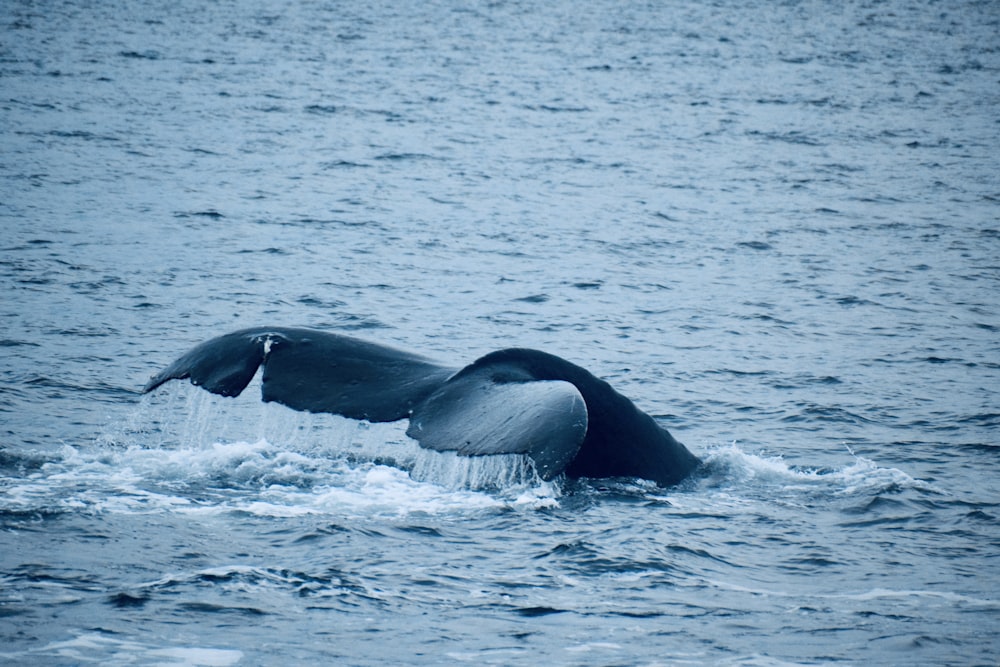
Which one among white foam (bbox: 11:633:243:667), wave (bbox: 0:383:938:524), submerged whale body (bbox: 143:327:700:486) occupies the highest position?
submerged whale body (bbox: 143:327:700:486)

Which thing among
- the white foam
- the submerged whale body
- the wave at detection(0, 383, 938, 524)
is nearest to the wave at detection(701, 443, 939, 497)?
the wave at detection(0, 383, 938, 524)

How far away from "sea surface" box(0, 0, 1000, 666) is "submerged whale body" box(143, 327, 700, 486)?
2.48 ft

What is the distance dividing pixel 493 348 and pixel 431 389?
7084 millimetres

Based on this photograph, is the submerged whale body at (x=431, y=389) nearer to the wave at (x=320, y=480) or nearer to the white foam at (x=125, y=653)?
the wave at (x=320, y=480)

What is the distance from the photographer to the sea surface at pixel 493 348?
266 inches

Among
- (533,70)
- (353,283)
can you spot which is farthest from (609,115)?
(353,283)

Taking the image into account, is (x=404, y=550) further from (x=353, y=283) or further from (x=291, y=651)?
(x=353, y=283)

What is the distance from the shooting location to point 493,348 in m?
13.9

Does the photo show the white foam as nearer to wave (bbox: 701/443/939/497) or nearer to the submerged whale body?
the submerged whale body

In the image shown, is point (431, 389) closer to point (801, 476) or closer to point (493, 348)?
point (801, 476)

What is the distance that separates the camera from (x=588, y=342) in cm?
1438

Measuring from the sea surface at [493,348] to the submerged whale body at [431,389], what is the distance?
75 centimetres

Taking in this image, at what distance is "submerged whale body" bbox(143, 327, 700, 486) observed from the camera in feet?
19.4

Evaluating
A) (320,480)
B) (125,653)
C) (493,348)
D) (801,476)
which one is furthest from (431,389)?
(493,348)
